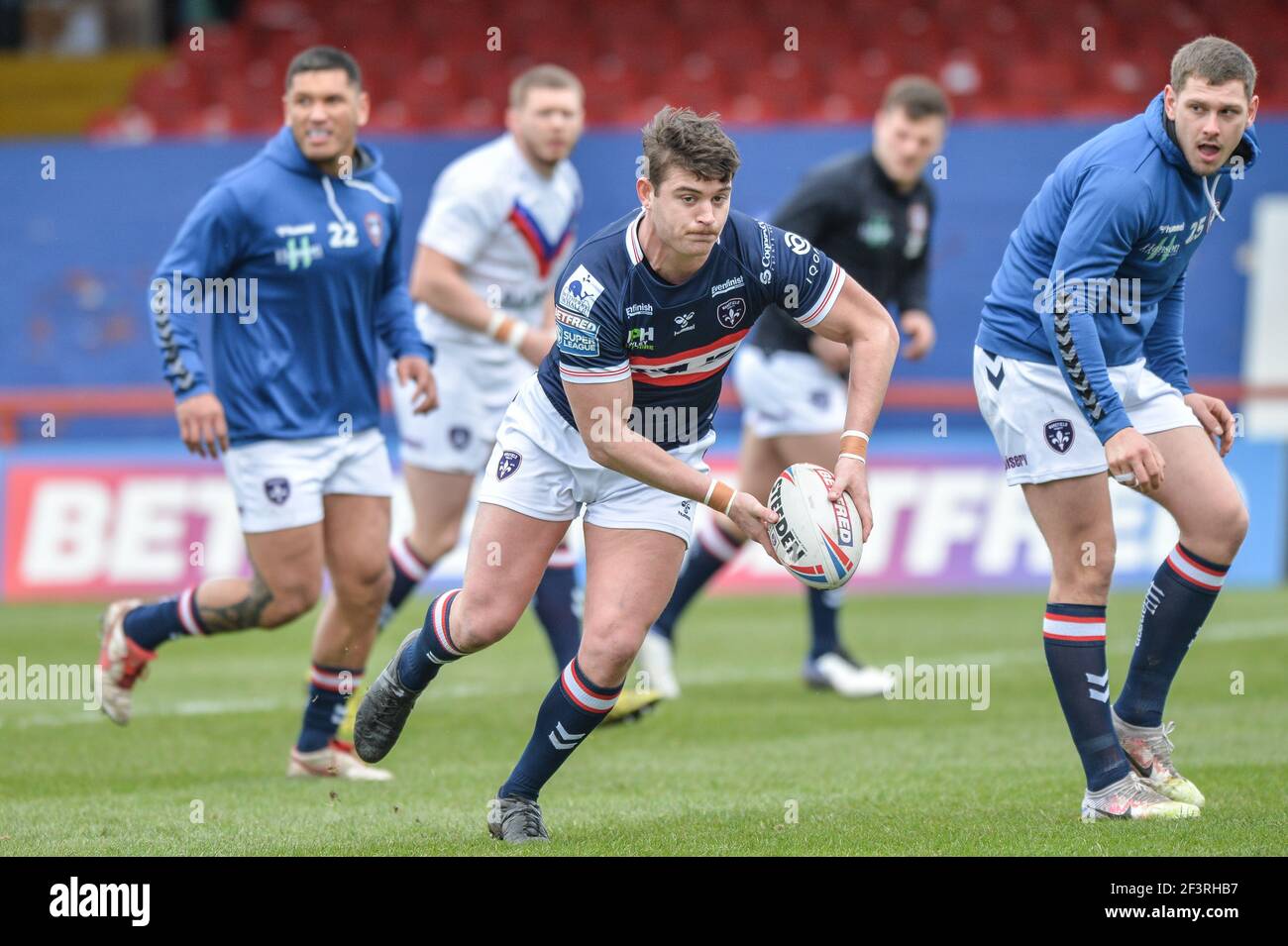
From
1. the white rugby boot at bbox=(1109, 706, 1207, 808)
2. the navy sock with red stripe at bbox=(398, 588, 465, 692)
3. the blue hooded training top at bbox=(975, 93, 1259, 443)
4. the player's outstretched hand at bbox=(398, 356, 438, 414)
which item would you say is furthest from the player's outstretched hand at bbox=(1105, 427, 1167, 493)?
the player's outstretched hand at bbox=(398, 356, 438, 414)

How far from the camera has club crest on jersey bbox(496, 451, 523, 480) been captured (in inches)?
223

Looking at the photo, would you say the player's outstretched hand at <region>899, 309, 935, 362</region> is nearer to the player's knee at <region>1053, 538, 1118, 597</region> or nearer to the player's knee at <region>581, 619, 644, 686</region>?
the player's knee at <region>1053, 538, 1118, 597</region>

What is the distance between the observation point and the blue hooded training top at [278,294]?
6570mm

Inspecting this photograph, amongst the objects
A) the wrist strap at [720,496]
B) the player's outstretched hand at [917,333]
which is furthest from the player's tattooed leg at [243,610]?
the player's outstretched hand at [917,333]

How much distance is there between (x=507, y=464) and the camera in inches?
224

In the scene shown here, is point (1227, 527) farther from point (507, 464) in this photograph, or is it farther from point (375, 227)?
point (375, 227)

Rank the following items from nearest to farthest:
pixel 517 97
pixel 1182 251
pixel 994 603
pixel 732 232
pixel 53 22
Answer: pixel 732 232, pixel 1182 251, pixel 517 97, pixel 994 603, pixel 53 22

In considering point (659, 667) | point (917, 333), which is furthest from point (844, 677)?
point (917, 333)

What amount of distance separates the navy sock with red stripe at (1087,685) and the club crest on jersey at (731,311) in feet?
4.66

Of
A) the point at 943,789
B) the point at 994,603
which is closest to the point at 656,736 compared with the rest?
the point at 943,789

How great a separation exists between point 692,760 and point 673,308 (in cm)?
255

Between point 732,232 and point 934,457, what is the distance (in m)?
7.44
